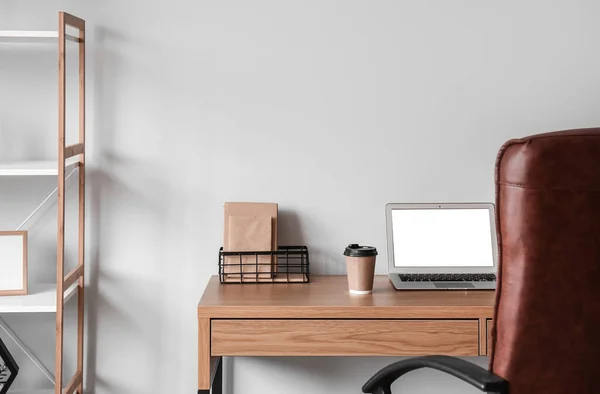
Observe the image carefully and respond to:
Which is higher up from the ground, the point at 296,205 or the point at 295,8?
the point at 295,8

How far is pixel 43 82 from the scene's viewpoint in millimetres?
2506

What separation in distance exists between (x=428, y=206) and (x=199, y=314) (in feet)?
2.83

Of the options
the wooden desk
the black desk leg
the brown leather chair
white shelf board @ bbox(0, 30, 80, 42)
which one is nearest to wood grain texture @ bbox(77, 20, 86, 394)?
white shelf board @ bbox(0, 30, 80, 42)

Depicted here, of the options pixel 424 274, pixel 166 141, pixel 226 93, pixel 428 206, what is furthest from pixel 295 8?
pixel 424 274

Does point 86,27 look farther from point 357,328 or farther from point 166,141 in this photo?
point 357,328

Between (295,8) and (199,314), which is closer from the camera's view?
(199,314)

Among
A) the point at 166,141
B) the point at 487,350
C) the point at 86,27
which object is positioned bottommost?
the point at 487,350

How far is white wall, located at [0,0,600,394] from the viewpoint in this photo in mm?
2514

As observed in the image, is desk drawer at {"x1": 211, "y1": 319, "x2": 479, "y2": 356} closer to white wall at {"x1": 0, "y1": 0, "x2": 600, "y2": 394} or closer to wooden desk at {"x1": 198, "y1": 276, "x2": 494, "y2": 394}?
wooden desk at {"x1": 198, "y1": 276, "x2": 494, "y2": 394}

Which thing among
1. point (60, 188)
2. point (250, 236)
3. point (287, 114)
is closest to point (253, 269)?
point (250, 236)

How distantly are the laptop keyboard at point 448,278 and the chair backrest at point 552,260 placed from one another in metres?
1.00

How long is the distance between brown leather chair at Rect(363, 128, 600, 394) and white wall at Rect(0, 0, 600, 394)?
3.88ft

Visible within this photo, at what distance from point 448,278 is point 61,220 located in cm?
119

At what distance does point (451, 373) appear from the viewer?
4.72 ft
